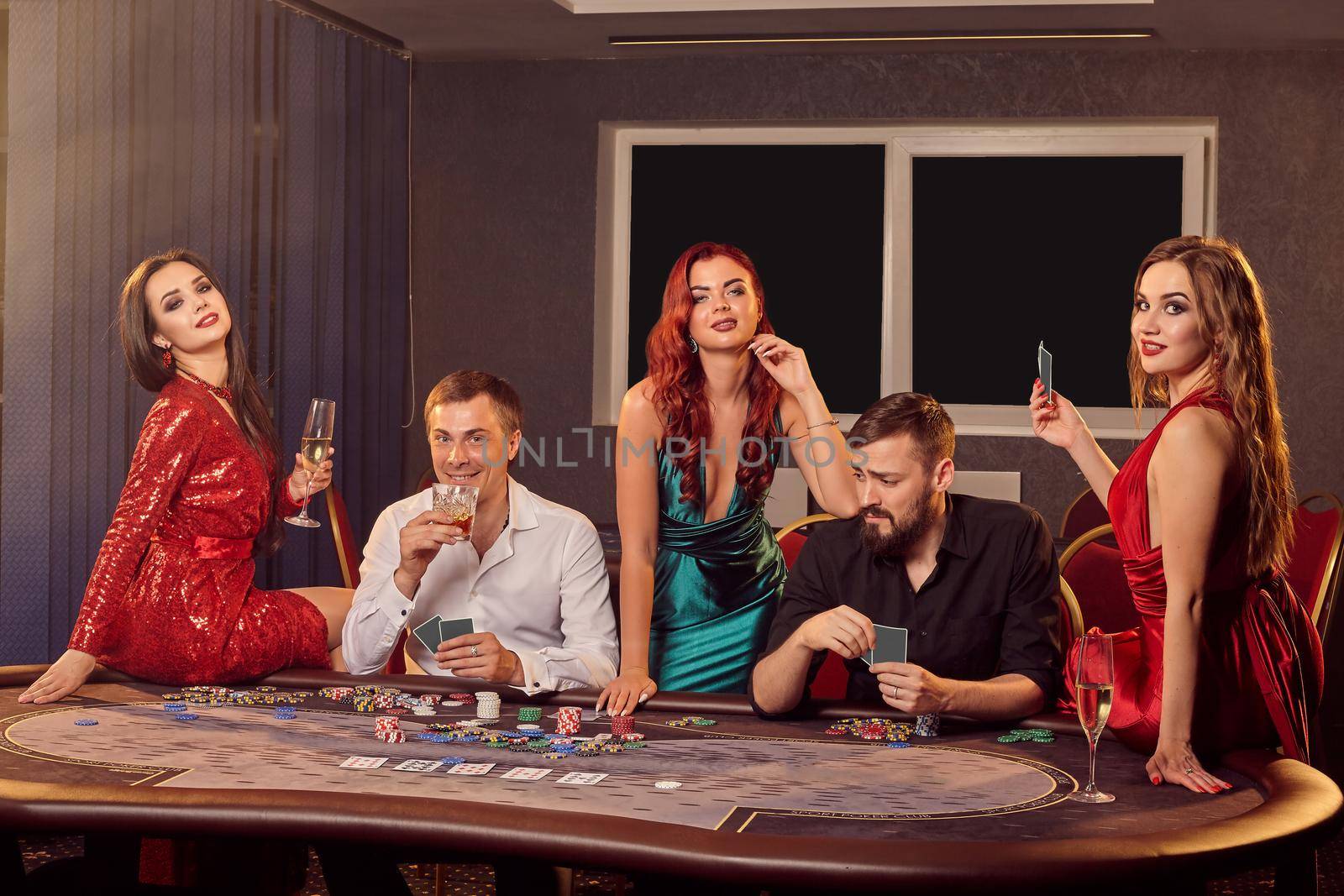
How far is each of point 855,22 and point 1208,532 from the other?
355cm

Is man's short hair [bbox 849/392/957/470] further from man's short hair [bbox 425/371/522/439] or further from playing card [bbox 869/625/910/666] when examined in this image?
man's short hair [bbox 425/371/522/439]

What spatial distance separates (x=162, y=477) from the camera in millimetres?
2705

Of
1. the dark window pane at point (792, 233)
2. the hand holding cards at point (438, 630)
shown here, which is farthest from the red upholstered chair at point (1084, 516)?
the hand holding cards at point (438, 630)

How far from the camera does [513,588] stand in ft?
9.22

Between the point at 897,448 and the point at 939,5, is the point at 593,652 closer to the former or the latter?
the point at 897,448

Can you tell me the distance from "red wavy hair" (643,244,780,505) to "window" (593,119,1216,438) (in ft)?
9.30

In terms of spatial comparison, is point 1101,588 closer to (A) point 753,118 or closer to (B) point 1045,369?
(B) point 1045,369

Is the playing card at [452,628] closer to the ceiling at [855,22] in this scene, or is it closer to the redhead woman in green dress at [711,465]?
the redhead woman in green dress at [711,465]

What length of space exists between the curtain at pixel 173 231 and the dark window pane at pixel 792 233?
1.08m

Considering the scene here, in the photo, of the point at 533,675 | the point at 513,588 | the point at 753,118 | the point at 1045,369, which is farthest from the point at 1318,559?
the point at 753,118

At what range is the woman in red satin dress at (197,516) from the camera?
2557 millimetres

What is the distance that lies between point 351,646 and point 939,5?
3367 millimetres

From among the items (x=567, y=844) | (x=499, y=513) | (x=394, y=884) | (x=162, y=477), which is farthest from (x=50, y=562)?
(x=567, y=844)

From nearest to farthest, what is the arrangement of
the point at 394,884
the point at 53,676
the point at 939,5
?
the point at 394,884 < the point at 53,676 < the point at 939,5
